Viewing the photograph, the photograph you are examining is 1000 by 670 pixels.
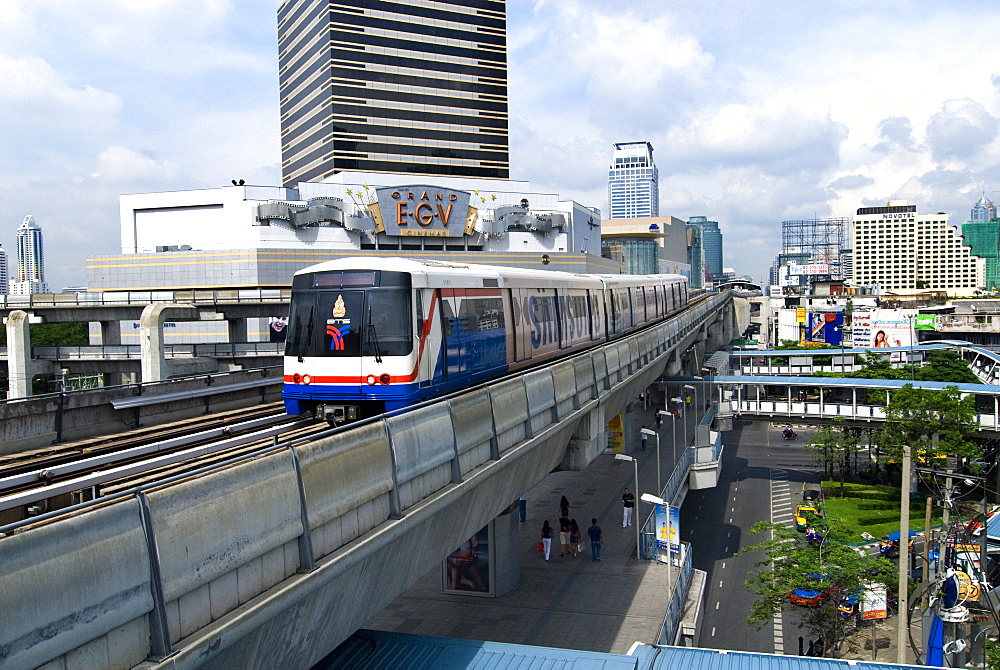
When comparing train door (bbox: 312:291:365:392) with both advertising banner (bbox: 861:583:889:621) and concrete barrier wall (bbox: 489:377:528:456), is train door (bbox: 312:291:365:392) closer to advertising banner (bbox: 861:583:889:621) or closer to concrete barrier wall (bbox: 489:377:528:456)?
concrete barrier wall (bbox: 489:377:528:456)

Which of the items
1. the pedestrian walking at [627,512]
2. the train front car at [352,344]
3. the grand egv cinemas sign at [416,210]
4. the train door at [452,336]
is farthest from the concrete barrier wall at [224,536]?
the grand egv cinemas sign at [416,210]

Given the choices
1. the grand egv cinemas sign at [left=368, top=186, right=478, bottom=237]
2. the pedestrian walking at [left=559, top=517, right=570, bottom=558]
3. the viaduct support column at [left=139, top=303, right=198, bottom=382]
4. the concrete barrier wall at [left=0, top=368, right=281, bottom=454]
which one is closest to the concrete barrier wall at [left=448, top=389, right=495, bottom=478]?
the concrete barrier wall at [left=0, top=368, right=281, bottom=454]

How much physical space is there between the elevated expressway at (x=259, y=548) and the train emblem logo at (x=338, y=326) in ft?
10.1

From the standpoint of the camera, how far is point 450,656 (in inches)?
405

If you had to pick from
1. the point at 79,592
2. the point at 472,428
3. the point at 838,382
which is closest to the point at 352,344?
the point at 472,428

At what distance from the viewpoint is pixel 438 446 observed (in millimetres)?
10328

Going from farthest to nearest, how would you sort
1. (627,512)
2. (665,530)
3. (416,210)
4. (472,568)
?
(416,210) → (627,512) → (665,530) → (472,568)

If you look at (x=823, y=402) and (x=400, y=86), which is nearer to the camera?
(x=823, y=402)

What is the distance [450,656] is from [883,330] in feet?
249

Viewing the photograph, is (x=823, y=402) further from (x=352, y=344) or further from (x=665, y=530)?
(x=352, y=344)

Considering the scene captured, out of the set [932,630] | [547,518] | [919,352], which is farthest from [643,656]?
[919,352]

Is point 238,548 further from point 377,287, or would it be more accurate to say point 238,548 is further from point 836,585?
point 836,585

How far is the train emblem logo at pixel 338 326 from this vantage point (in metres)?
13.7

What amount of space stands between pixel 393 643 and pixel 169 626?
5299 mm
